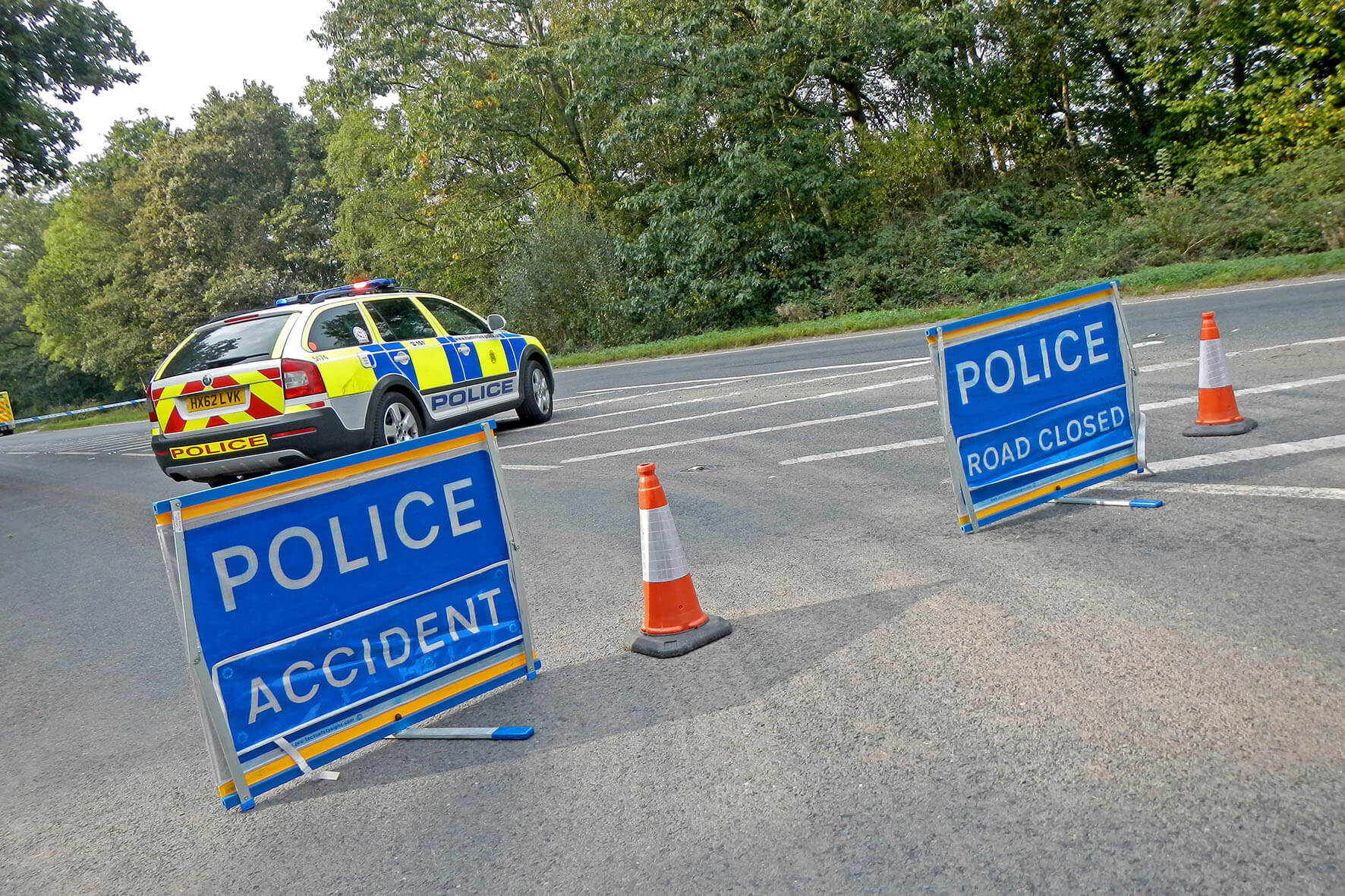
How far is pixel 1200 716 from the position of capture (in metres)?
3.51

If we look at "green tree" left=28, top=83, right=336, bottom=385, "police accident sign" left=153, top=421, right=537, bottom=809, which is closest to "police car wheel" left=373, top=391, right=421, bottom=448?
"police accident sign" left=153, top=421, right=537, bottom=809

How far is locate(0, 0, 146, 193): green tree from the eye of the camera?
59.8ft

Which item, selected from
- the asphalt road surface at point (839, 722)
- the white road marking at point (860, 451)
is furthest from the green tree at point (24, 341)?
the asphalt road surface at point (839, 722)

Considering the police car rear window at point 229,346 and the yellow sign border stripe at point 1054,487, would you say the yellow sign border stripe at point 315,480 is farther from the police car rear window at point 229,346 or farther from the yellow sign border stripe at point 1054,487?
the police car rear window at point 229,346

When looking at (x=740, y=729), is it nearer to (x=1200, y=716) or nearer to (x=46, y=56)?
(x=1200, y=716)

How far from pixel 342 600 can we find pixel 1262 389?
25.2ft

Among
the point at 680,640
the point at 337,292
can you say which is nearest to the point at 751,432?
the point at 337,292

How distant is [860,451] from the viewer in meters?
8.62

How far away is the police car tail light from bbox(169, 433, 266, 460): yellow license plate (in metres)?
0.47

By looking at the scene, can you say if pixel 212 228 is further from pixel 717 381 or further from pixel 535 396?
pixel 535 396

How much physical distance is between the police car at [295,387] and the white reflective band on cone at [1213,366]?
22.5ft

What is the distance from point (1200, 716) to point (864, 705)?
44.2 inches

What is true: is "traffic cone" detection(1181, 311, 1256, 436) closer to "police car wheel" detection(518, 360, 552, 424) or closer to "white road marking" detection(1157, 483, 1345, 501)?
"white road marking" detection(1157, 483, 1345, 501)

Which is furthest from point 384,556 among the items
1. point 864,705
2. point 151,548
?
point 151,548
